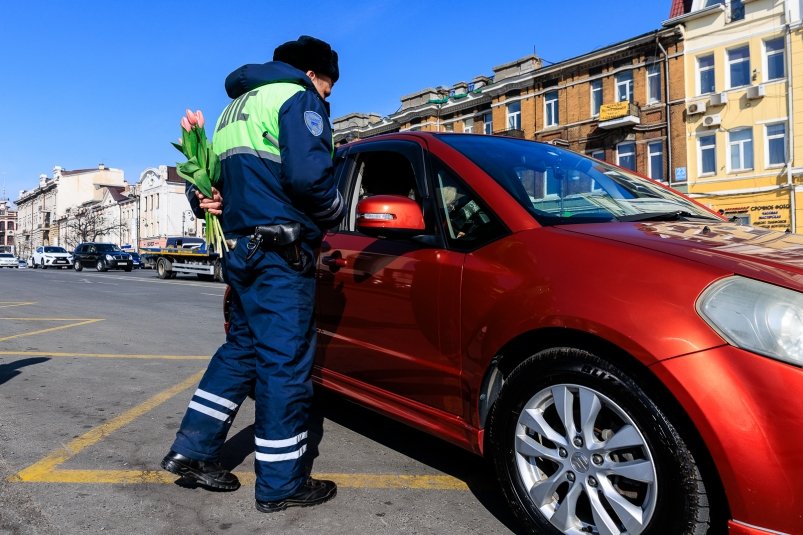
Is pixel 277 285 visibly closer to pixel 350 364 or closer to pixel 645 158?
pixel 350 364

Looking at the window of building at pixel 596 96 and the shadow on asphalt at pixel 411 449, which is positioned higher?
the window of building at pixel 596 96

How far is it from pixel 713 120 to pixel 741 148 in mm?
1638

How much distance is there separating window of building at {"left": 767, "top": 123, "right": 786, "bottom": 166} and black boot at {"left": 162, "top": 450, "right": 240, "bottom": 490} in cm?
2694

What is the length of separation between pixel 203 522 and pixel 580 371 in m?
1.56

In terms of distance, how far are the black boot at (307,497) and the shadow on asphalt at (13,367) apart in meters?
3.45

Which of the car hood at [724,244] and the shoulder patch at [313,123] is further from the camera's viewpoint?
the shoulder patch at [313,123]

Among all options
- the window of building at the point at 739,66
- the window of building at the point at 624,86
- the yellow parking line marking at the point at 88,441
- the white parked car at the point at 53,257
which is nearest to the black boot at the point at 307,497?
the yellow parking line marking at the point at 88,441

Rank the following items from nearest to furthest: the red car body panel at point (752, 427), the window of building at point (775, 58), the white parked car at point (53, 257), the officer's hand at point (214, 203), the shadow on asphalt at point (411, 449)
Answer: the red car body panel at point (752, 427), the shadow on asphalt at point (411, 449), the officer's hand at point (214, 203), the window of building at point (775, 58), the white parked car at point (53, 257)

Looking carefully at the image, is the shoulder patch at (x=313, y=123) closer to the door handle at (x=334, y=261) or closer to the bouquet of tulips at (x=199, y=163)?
the bouquet of tulips at (x=199, y=163)

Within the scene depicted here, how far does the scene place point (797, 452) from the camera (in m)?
1.54

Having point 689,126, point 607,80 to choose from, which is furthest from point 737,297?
point 607,80

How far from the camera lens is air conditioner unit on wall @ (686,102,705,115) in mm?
25609

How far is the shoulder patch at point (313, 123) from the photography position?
2408 mm

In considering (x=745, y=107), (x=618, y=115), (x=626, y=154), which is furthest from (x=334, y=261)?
(x=626, y=154)
